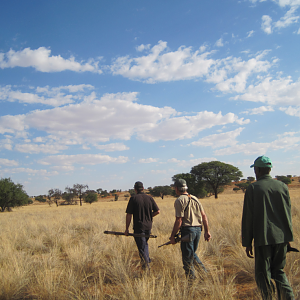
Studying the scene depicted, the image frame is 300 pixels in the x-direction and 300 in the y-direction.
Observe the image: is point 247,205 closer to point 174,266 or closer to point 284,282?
point 284,282

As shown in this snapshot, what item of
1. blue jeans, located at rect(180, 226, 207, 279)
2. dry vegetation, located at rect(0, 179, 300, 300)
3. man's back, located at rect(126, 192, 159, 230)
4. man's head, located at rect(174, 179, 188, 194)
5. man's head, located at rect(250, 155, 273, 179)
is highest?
man's head, located at rect(250, 155, 273, 179)

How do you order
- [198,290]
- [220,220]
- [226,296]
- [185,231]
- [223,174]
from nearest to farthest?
[226,296] → [198,290] → [185,231] → [220,220] → [223,174]

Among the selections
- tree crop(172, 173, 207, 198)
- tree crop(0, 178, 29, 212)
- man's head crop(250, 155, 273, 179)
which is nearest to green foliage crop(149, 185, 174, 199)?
tree crop(172, 173, 207, 198)

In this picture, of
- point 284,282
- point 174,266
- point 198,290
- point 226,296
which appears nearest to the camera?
point 284,282

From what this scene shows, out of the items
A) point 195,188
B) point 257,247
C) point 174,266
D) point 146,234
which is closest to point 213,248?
point 174,266

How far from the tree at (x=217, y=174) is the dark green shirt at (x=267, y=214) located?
4778cm

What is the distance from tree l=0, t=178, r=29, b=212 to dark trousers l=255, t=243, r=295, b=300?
4396 centimetres

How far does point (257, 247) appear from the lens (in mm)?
2922

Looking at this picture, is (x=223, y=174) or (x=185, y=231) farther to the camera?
(x=223, y=174)

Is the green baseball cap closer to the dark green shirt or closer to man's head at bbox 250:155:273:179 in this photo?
man's head at bbox 250:155:273:179

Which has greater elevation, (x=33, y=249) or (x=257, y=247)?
(x=257, y=247)

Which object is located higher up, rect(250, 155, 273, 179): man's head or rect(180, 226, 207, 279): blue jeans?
rect(250, 155, 273, 179): man's head

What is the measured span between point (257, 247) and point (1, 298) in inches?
165

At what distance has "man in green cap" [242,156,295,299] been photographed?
2830mm
